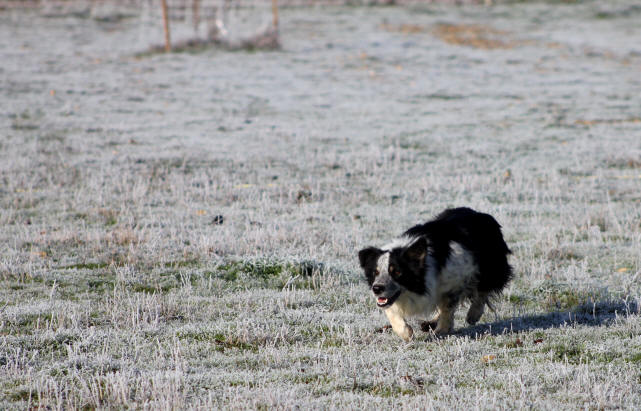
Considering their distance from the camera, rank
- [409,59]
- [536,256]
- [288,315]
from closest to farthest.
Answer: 1. [288,315]
2. [536,256]
3. [409,59]

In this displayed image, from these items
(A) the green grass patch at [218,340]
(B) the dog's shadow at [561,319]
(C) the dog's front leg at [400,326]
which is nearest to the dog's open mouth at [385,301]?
(C) the dog's front leg at [400,326]

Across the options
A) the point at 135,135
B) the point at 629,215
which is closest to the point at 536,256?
the point at 629,215

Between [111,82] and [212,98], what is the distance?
5.25 meters

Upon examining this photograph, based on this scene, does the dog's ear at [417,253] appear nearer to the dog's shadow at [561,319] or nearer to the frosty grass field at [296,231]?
the frosty grass field at [296,231]

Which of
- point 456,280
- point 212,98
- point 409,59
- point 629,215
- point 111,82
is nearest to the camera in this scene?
point 456,280

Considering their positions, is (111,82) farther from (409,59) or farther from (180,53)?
(409,59)

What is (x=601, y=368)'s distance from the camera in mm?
6254

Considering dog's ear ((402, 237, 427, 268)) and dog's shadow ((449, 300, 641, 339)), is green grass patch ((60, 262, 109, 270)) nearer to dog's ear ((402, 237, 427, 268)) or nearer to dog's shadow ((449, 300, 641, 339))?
dog's ear ((402, 237, 427, 268))

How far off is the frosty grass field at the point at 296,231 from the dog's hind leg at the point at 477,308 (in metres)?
0.14

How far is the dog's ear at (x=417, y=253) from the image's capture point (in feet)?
22.8

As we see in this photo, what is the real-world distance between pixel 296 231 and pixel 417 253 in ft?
14.7

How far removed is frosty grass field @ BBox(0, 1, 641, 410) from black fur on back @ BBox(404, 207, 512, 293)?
0.48m

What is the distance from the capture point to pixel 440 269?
7270 mm

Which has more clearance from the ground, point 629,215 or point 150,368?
point 150,368
